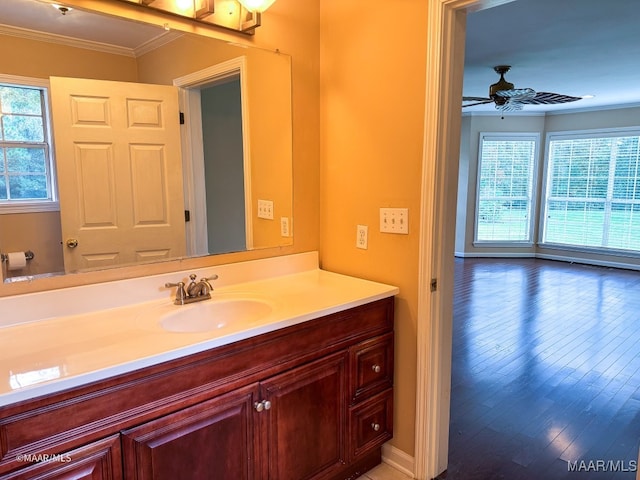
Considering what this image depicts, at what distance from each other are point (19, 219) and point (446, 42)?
1.67 m

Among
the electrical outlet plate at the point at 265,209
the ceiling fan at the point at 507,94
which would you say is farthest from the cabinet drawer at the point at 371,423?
the ceiling fan at the point at 507,94

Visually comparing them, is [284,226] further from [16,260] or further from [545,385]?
Result: [545,385]

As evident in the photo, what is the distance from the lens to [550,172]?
23.2 feet

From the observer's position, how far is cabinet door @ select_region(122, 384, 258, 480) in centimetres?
122

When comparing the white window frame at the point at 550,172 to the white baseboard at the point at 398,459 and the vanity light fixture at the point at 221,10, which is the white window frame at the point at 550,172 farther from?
the vanity light fixture at the point at 221,10

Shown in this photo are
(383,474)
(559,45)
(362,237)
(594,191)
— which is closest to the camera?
(383,474)

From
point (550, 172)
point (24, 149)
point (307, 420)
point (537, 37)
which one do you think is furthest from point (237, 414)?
point (550, 172)

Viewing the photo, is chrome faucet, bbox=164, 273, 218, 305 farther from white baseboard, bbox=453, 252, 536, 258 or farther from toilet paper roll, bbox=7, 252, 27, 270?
white baseboard, bbox=453, 252, 536, 258

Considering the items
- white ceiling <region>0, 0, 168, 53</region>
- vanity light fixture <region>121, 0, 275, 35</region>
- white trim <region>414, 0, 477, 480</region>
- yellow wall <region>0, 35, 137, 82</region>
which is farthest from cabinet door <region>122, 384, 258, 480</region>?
vanity light fixture <region>121, 0, 275, 35</region>

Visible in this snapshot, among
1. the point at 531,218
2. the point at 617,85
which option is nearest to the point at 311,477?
the point at 617,85

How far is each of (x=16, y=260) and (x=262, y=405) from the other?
0.96m

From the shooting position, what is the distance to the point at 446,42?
1691mm

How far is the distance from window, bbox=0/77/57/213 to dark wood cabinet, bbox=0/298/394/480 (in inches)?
29.9

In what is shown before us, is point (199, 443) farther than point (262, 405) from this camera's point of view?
No
